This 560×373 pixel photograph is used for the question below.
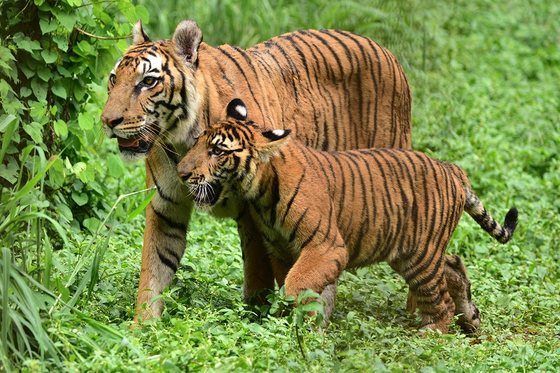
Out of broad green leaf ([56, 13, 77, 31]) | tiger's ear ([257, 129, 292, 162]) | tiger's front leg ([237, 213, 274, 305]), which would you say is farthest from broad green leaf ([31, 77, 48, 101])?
tiger's ear ([257, 129, 292, 162])

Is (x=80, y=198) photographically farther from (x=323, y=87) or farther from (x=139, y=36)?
(x=323, y=87)

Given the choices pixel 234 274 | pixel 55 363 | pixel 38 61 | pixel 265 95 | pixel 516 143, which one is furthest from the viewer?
pixel 516 143

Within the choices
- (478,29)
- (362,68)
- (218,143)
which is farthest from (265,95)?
(478,29)

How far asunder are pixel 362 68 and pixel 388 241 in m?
1.28

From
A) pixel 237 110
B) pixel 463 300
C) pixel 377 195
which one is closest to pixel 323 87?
pixel 377 195

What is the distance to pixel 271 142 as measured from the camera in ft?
14.8

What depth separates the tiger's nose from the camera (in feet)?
13.8

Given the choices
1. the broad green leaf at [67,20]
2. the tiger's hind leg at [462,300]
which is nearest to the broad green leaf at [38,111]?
the broad green leaf at [67,20]

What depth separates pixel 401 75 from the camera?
19.4ft

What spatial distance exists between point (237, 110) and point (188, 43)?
1.38 ft

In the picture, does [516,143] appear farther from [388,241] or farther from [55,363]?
[55,363]

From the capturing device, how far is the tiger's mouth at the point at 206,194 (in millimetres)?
4441

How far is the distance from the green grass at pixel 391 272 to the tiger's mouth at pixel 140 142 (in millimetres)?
511

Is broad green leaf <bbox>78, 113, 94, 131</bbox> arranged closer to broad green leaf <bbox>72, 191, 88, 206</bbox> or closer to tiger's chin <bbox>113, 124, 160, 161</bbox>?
broad green leaf <bbox>72, 191, 88, 206</bbox>
